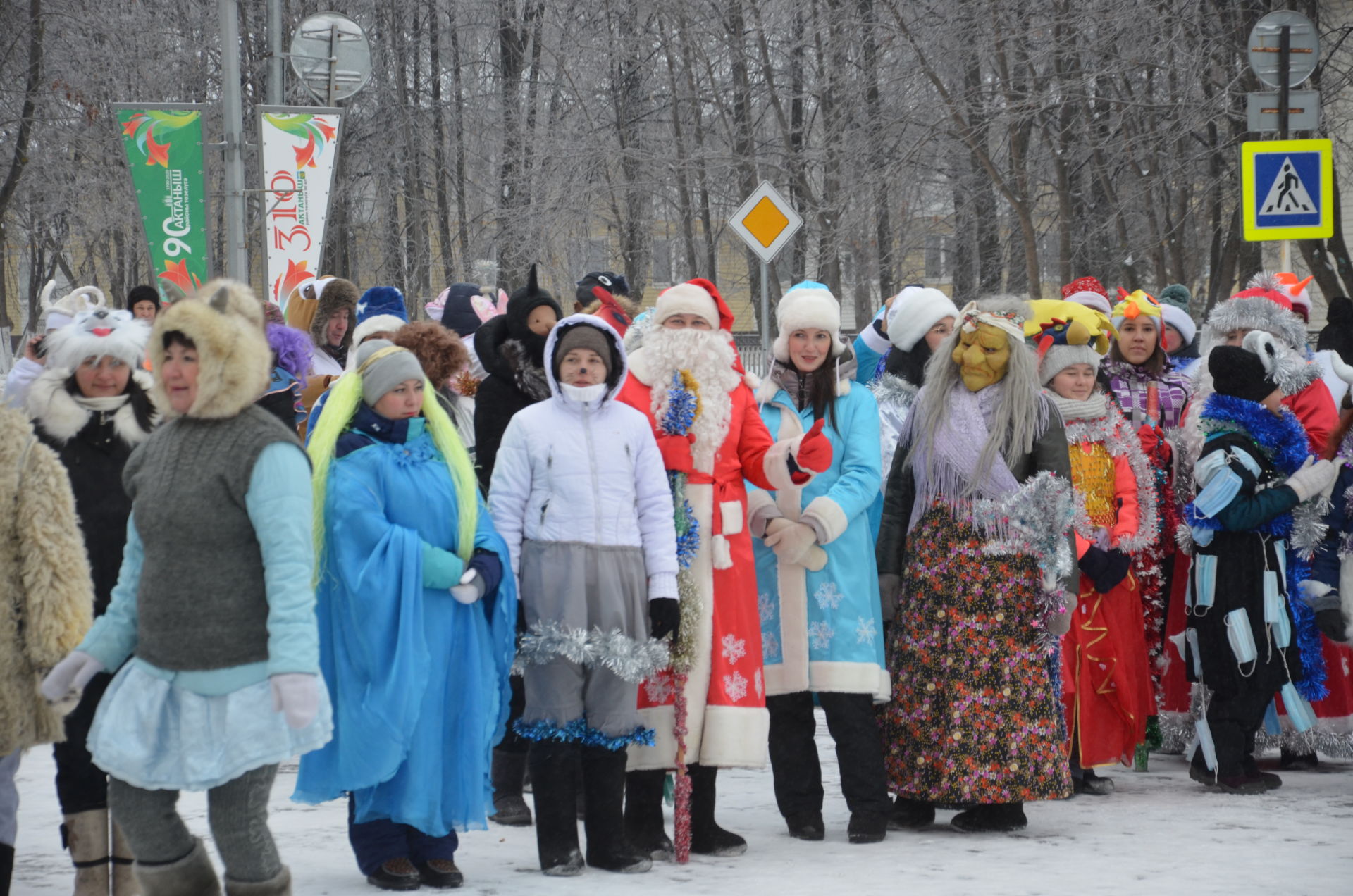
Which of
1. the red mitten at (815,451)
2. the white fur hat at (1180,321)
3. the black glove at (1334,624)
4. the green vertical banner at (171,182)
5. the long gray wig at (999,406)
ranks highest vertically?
the green vertical banner at (171,182)

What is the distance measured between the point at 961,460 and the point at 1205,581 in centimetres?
149

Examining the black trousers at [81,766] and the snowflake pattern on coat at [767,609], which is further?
the snowflake pattern on coat at [767,609]

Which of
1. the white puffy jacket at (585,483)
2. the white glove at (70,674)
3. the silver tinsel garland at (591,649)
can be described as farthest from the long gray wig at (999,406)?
the white glove at (70,674)

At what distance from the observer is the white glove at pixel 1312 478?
6496 mm

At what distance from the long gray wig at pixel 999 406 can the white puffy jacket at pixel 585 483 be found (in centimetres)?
118

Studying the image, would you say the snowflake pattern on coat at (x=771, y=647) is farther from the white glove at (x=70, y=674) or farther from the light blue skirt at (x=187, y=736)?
the white glove at (x=70, y=674)

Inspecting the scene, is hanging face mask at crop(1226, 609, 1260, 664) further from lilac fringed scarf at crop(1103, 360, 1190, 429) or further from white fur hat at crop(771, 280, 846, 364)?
white fur hat at crop(771, 280, 846, 364)

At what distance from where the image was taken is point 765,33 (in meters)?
22.5

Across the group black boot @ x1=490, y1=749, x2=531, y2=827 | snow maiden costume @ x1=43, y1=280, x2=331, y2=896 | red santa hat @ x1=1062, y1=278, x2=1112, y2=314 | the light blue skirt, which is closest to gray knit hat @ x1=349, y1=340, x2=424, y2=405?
snow maiden costume @ x1=43, y1=280, x2=331, y2=896

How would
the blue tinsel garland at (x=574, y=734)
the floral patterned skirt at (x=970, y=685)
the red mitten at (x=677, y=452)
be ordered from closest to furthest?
the blue tinsel garland at (x=574, y=734), the red mitten at (x=677, y=452), the floral patterned skirt at (x=970, y=685)

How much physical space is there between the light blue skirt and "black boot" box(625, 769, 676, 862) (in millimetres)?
1794

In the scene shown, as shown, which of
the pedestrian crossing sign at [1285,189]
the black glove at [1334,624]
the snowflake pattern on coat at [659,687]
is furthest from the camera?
the pedestrian crossing sign at [1285,189]

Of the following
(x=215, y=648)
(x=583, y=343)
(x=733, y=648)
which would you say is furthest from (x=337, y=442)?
(x=733, y=648)

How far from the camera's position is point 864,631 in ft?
18.9
